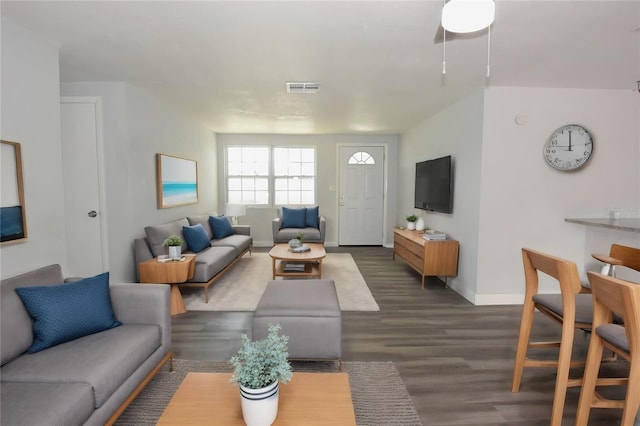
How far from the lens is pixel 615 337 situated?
1490 mm

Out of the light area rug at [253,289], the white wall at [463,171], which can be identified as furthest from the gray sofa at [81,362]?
the white wall at [463,171]

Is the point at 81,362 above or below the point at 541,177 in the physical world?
below

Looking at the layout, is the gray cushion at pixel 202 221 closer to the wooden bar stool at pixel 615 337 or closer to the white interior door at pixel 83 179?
the white interior door at pixel 83 179

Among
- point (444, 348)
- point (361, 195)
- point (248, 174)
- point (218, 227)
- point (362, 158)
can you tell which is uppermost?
point (362, 158)

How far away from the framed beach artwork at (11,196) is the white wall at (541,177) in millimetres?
4081

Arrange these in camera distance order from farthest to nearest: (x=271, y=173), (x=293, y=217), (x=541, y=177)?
1. (x=271, y=173)
2. (x=293, y=217)
3. (x=541, y=177)

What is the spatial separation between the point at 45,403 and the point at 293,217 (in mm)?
5044

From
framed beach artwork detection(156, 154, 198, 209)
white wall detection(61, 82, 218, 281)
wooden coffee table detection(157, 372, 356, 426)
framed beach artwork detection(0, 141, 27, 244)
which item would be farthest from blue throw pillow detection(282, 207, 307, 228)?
wooden coffee table detection(157, 372, 356, 426)

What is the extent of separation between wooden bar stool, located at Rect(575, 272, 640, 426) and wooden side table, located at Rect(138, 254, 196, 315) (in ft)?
10.7

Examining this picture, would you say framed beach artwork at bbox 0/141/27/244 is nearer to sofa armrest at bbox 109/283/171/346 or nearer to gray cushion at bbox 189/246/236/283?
sofa armrest at bbox 109/283/171/346

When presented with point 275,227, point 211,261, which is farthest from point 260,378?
point 275,227

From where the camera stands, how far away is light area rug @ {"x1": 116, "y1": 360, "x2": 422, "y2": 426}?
1755mm

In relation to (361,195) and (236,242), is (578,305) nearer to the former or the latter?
(236,242)

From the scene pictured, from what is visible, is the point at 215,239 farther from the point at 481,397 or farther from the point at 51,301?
the point at 481,397
